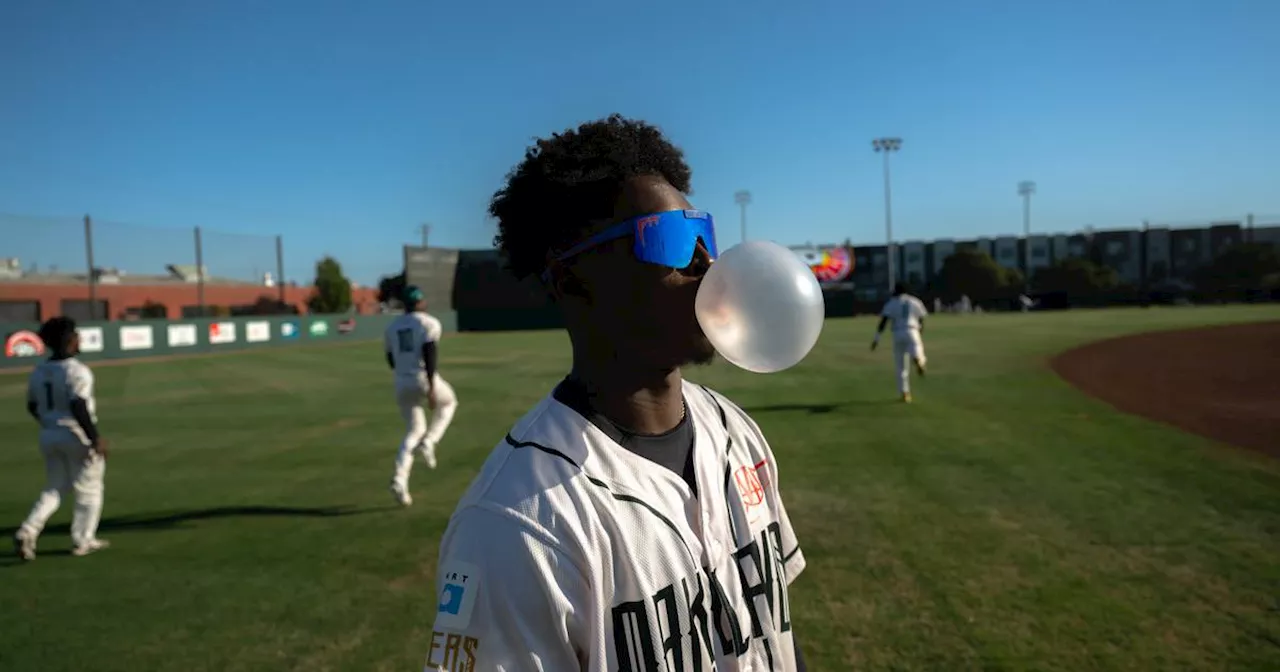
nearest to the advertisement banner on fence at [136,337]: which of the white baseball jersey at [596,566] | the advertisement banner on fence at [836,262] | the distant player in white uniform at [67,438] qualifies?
the distant player in white uniform at [67,438]

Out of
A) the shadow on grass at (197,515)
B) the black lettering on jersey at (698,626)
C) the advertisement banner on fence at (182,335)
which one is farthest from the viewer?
the advertisement banner on fence at (182,335)

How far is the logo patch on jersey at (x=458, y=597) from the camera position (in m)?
1.44

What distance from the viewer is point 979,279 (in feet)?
233

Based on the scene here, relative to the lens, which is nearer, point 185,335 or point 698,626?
point 698,626

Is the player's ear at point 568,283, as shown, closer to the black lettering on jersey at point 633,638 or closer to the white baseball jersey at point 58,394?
the black lettering on jersey at point 633,638

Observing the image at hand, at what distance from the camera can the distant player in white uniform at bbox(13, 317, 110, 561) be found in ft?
22.9

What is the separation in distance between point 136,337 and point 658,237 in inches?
1444

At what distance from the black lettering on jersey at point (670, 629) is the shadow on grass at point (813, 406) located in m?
12.1

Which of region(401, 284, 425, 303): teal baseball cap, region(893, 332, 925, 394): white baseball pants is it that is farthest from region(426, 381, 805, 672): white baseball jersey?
region(893, 332, 925, 394): white baseball pants

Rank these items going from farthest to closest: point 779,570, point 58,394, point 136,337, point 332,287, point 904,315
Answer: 1. point 332,287
2. point 136,337
3. point 904,315
4. point 58,394
5. point 779,570

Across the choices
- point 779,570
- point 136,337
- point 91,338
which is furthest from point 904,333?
point 136,337

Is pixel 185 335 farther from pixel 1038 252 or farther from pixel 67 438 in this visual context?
pixel 1038 252

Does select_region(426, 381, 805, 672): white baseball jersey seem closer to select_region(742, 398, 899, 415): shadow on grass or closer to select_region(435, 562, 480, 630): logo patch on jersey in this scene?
select_region(435, 562, 480, 630): logo patch on jersey

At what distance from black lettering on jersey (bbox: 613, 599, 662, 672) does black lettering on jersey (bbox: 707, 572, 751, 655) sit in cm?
25
